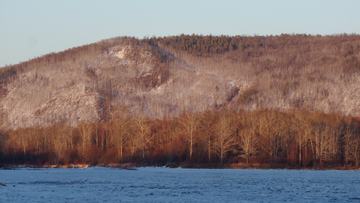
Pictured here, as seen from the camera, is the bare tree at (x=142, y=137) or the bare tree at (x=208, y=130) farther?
the bare tree at (x=142, y=137)

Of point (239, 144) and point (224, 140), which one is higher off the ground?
point (224, 140)

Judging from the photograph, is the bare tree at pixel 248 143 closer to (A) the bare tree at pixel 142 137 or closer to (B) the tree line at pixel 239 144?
(B) the tree line at pixel 239 144

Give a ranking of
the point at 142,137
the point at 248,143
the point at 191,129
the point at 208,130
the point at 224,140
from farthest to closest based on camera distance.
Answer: the point at 142,137 → the point at 208,130 → the point at 191,129 → the point at 224,140 → the point at 248,143

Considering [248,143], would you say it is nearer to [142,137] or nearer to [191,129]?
[191,129]

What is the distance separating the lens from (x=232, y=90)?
200m

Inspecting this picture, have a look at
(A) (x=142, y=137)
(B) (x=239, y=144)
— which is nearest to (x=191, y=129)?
(B) (x=239, y=144)

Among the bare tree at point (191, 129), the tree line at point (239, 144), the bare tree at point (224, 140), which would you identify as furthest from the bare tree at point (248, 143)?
the bare tree at point (191, 129)

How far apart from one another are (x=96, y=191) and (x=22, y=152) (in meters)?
80.2

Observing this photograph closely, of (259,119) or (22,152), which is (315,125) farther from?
(22,152)

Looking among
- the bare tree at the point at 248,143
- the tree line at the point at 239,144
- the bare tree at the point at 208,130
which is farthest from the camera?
the bare tree at the point at 208,130

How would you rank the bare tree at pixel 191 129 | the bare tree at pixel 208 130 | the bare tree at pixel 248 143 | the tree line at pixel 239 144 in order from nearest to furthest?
the bare tree at pixel 248 143 → the tree line at pixel 239 144 → the bare tree at pixel 191 129 → the bare tree at pixel 208 130

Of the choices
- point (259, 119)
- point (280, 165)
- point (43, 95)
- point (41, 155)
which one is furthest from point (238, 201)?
point (43, 95)

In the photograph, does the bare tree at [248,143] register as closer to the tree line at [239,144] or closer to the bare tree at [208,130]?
the tree line at [239,144]

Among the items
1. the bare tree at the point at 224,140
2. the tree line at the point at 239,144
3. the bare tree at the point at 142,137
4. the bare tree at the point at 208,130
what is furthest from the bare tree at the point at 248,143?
the bare tree at the point at 142,137
